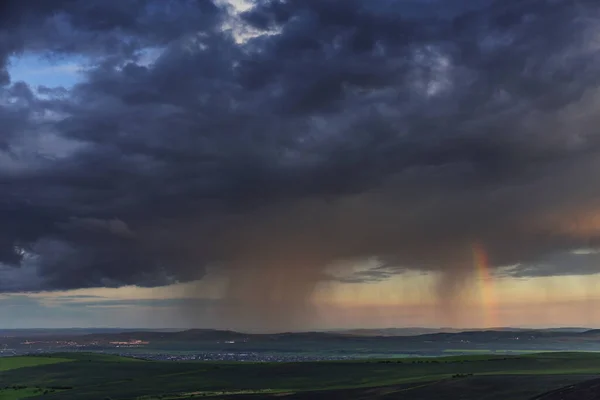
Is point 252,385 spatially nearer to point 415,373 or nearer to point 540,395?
point 415,373

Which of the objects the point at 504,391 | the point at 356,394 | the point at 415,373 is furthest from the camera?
the point at 415,373

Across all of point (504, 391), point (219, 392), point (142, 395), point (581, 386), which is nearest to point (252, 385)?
point (219, 392)

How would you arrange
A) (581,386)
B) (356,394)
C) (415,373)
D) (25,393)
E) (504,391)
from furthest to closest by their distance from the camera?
(415,373) → (25,393) → (356,394) → (504,391) → (581,386)

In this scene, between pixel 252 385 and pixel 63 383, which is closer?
pixel 252 385

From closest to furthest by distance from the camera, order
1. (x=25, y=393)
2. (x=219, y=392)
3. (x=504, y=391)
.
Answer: (x=504, y=391) → (x=219, y=392) → (x=25, y=393)

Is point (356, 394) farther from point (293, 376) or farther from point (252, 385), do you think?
point (293, 376)

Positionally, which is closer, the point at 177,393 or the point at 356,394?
the point at 356,394

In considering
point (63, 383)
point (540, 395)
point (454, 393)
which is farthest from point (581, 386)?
point (63, 383)

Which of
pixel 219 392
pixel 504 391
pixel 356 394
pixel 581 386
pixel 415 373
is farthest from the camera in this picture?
pixel 415 373
